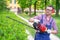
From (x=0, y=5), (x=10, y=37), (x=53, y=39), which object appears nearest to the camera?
(x=10, y=37)

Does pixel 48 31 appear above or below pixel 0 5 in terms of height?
above

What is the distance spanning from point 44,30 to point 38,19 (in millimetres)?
304

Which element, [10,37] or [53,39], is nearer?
[10,37]

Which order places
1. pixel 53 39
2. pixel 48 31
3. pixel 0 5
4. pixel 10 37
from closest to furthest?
1. pixel 10 37
2. pixel 48 31
3. pixel 53 39
4. pixel 0 5

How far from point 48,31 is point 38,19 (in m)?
0.34

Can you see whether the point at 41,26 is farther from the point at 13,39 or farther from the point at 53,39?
the point at 53,39

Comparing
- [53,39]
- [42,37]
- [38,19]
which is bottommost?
[53,39]

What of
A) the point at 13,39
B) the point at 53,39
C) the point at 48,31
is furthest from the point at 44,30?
the point at 53,39

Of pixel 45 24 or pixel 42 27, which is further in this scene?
pixel 45 24

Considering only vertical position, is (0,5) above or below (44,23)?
below

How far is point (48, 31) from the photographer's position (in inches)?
246

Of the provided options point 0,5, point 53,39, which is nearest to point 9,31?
point 53,39

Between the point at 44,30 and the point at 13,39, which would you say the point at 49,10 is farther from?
the point at 13,39

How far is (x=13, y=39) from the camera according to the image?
5.84 metres
